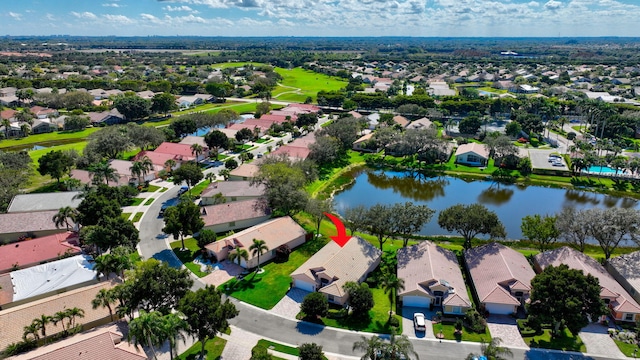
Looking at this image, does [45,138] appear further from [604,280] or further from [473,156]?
[604,280]

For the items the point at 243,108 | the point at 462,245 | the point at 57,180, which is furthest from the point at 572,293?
the point at 243,108

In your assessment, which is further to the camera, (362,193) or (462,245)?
(362,193)

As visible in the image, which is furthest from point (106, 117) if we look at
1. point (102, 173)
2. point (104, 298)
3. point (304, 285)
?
point (304, 285)

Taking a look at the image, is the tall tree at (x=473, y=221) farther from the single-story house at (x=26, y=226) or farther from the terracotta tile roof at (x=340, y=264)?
the single-story house at (x=26, y=226)

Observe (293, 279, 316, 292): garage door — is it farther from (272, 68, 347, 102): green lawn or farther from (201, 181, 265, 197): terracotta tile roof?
(272, 68, 347, 102): green lawn

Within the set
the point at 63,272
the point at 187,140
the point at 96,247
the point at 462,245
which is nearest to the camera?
A: the point at 63,272

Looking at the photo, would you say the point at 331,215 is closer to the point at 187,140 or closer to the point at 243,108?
the point at 187,140

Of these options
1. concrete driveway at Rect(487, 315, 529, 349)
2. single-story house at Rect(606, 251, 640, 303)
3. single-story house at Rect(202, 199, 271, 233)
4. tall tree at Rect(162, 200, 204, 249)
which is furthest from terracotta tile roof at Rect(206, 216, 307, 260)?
single-story house at Rect(606, 251, 640, 303)
